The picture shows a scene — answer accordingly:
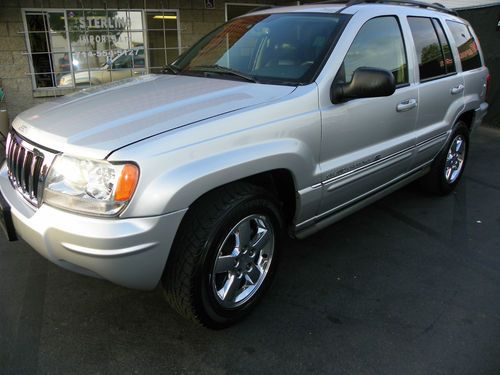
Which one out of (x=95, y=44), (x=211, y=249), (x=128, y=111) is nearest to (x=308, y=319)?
(x=211, y=249)

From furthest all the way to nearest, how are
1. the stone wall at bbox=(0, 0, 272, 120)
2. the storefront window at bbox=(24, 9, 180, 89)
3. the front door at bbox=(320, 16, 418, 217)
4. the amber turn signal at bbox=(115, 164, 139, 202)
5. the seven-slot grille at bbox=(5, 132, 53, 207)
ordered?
the storefront window at bbox=(24, 9, 180, 89), the stone wall at bbox=(0, 0, 272, 120), the front door at bbox=(320, 16, 418, 217), the seven-slot grille at bbox=(5, 132, 53, 207), the amber turn signal at bbox=(115, 164, 139, 202)

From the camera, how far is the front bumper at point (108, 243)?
6.65ft

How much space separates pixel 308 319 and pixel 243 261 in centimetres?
56

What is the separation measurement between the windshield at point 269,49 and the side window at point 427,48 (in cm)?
104

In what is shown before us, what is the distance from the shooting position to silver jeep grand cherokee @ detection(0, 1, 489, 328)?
2076 millimetres

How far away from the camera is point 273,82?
283 cm

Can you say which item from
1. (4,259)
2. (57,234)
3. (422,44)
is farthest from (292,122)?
(4,259)

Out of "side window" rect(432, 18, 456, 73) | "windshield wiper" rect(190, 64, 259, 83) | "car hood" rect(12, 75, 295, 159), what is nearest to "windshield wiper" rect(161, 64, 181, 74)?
"windshield wiper" rect(190, 64, 259, 83)

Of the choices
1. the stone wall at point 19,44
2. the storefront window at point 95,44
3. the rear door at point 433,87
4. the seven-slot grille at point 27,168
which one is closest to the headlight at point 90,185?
the seven-slot grille at point 27,168

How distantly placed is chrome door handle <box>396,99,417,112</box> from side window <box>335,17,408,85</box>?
160 millimetres

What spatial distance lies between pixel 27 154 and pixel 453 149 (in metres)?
4.17

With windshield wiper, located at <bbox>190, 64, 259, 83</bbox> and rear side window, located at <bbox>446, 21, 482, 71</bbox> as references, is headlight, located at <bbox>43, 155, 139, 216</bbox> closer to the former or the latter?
Result: windshield wiper, located at <bbox>190, 64, 259, 83</bbox>

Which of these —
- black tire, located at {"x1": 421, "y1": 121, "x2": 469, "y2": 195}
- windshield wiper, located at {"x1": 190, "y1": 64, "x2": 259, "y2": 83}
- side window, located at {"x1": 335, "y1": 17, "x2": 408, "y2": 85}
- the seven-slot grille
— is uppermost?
side window, located at {"x1": 335, "y1": 17, "x2": 408, "y2": 85}

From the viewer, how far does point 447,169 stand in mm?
4766
